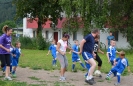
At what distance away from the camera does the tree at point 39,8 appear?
37656 mm

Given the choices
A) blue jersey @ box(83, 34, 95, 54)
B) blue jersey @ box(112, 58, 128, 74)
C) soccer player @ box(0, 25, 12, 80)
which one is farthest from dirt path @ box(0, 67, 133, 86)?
blue jersey @ box(83, 34, 95, 54)

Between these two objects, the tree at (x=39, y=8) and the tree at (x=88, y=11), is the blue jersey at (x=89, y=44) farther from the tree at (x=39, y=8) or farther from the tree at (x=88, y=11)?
the tree at (x=39, y=8)

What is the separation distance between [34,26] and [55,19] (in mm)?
16346

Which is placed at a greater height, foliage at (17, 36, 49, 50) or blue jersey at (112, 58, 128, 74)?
blue jersey at (112, 58, 128, 74)

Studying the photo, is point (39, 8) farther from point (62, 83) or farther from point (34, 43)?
point (62, 83)

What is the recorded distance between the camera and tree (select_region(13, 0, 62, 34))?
124 ft

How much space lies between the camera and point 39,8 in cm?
3881

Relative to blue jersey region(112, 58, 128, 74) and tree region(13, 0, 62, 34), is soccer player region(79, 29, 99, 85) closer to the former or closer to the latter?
blue jersey region(112, 58, 128, 74)

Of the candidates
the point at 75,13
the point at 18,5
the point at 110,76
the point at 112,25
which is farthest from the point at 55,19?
the point at 110,76

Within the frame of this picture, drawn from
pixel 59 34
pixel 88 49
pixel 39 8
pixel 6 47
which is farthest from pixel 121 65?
pixel 59 34

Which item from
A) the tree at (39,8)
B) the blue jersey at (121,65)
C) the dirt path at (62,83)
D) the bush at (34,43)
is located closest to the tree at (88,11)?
the tree at (39,8)

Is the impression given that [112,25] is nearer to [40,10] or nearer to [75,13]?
[75,13]

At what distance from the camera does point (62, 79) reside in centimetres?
1061

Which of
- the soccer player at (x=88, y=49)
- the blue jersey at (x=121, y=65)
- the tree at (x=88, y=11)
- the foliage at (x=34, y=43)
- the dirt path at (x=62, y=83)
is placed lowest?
the foliage at (x=34, y=43)
